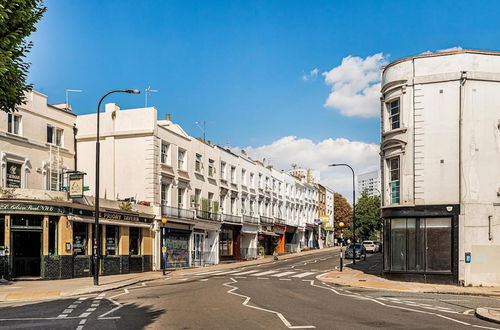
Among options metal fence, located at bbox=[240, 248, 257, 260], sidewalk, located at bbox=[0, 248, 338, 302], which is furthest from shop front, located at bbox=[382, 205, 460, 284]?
metal fence, located at bbox=[240, 248, 257, 260]

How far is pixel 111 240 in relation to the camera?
3250 centimetres

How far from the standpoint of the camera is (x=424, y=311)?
1641 cm

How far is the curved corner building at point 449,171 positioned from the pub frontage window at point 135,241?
16.5 metres

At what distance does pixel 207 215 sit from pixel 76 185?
18.0 meters

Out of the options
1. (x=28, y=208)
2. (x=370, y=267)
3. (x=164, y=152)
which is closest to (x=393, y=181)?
(x=370, y=267)

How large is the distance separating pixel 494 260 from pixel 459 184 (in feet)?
13.3

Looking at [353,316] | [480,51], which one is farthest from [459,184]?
[353,316]

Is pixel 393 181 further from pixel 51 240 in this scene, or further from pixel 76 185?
pixel 51 240

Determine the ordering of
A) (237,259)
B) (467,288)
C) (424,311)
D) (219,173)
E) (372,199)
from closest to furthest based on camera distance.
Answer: (424,311), (467,288), (219,173), (237,259), (372,199)

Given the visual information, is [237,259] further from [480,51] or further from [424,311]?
[424,311]

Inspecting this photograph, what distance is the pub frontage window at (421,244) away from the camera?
26562mm

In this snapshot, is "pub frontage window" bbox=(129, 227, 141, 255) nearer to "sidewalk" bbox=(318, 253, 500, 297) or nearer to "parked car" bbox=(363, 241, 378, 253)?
"sidewalk" bbox=(318, 253, 500, 297)

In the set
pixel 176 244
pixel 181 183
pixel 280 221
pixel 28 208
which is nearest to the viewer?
pixel 28 208

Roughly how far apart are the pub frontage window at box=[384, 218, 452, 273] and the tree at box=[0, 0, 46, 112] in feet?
69.4
